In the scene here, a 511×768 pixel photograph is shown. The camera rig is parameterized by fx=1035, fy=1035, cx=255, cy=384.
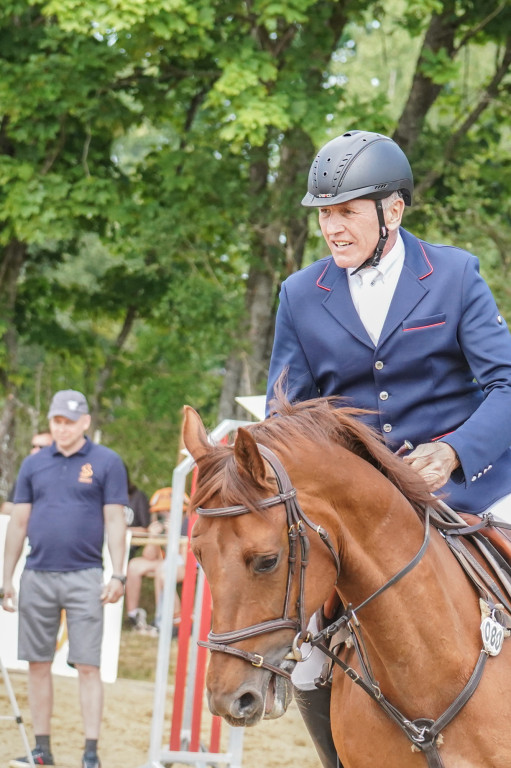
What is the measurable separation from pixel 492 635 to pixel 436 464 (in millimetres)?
519

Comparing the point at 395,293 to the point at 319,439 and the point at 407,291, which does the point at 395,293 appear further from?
the point at 319,439

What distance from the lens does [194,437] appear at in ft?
9.32

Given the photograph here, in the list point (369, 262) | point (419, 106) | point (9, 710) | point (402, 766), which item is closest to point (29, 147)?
point (419, 106)

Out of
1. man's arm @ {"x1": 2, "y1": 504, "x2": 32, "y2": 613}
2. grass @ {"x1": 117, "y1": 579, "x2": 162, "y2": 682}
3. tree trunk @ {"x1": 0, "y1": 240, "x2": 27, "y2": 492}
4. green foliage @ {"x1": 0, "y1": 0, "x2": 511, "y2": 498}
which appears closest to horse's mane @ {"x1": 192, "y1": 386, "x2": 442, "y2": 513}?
man's arm @ {"x1": 2, "y1": 504, "x2": 32, "y2": 613}

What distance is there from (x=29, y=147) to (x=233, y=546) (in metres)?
11.0

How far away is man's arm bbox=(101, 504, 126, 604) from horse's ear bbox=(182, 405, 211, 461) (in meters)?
4.98

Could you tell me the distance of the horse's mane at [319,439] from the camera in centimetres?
271

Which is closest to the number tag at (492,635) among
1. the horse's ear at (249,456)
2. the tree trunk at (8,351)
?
the horse's ear at (249,456)

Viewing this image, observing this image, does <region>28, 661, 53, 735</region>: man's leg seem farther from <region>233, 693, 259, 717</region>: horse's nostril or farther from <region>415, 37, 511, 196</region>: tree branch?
<region>415, 37, 511, 196</region>: tree branch

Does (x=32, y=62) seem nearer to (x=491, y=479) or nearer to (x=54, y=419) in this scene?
(x=54, y=419)

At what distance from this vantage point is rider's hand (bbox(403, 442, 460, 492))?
2.96 m

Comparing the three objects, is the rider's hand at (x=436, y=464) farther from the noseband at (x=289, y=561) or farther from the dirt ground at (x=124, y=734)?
the dirt ground at (x=124, y=734)

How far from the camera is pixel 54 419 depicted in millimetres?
7777

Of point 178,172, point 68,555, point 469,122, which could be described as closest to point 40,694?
point 68,555
